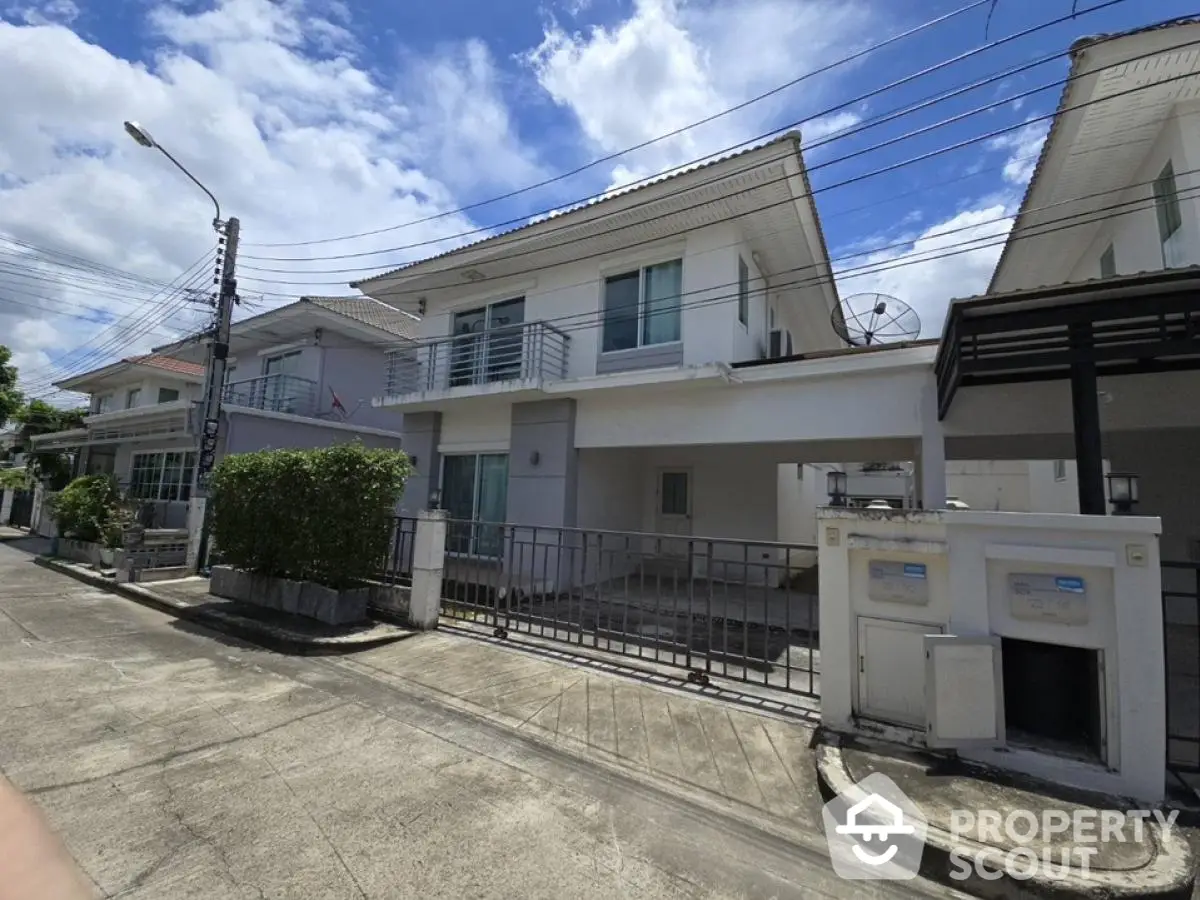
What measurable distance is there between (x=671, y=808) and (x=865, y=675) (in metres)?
1.84

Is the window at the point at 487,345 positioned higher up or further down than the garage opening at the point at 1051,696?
higher up

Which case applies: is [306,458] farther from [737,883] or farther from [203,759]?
[737,883]

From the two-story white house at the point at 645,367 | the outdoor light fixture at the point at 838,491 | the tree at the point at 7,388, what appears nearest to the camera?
the outdoor light fixture at the point at 838,491

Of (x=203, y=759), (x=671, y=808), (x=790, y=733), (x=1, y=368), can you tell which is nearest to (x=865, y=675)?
(x=790, y=733)

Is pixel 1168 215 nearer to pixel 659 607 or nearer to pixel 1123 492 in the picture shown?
pixel 1123 492

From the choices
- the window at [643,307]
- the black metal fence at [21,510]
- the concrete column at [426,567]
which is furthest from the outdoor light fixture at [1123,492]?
the black metal fence at [21,510]

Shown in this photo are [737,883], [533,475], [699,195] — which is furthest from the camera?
[533,475]

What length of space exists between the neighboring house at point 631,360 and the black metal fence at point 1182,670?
4.06m

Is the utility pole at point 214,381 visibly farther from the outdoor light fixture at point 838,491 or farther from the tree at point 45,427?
the tree at point 45,427

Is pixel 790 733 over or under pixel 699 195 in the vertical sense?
under

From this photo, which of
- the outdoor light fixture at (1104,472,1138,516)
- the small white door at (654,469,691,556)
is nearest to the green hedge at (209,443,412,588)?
the small white door at (654,469,691,556)

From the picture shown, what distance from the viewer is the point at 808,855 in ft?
9.04

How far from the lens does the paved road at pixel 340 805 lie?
246 centimetres

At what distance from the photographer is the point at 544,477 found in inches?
396
